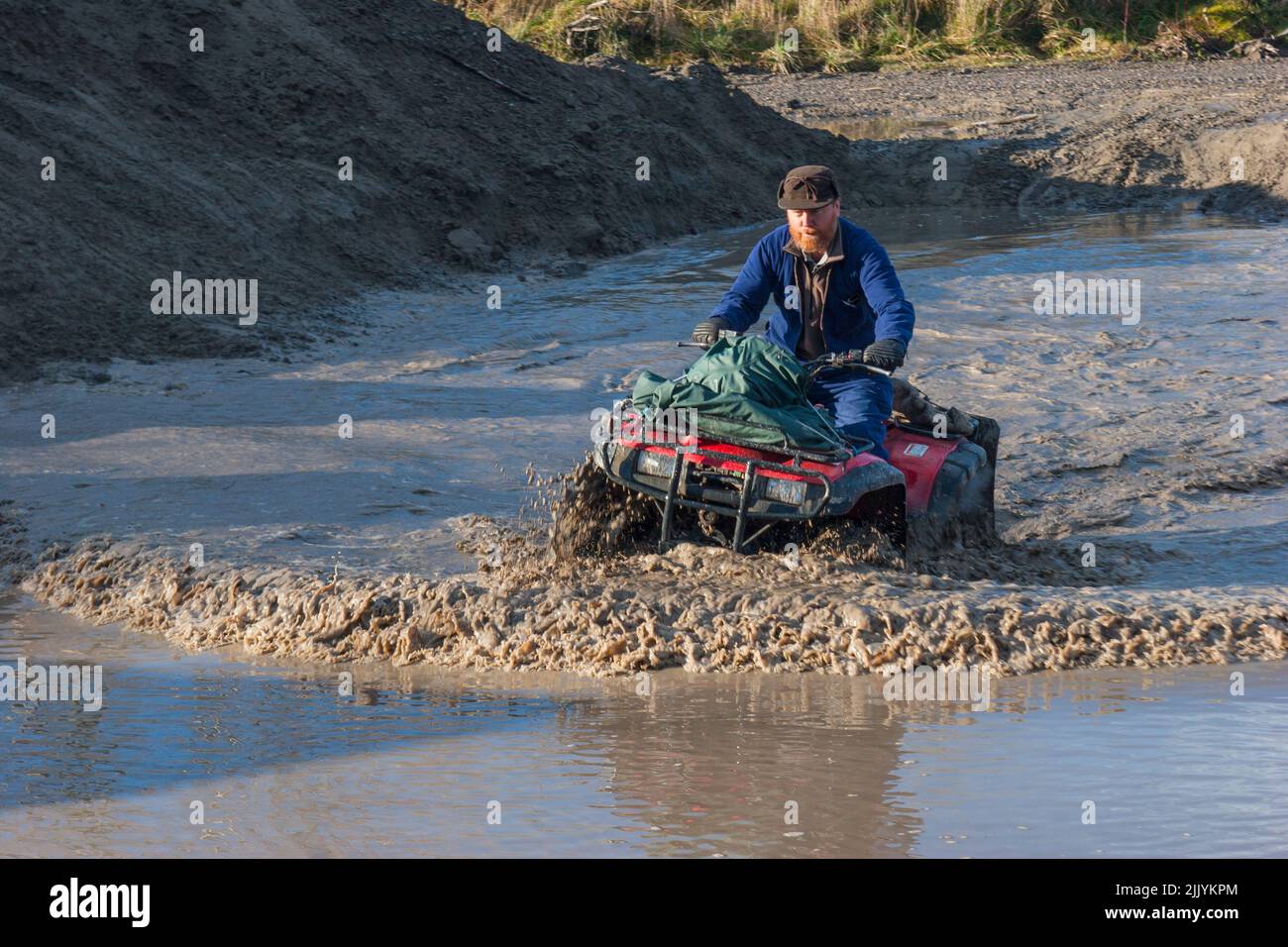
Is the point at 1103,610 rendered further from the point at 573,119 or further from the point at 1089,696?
the point at 573,119

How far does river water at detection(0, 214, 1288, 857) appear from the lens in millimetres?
4012

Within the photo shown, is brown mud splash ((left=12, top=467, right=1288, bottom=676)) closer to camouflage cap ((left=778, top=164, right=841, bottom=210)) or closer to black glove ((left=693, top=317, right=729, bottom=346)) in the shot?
black glove ((left=693, top=317, right=729, bottom=346))

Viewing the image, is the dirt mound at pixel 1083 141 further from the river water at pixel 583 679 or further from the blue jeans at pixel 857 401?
the blue jeans at pixel 857 401

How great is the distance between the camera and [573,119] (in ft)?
48.7

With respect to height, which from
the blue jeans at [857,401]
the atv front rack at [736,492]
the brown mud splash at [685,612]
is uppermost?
the blue jeans at [857,401]

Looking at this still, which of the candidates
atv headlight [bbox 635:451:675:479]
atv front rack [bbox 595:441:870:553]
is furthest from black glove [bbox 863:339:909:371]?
atv headlight [bbox 635:451:675:479]

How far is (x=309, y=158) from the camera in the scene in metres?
12.9

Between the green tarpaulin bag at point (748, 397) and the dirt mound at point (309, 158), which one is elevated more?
the dirt mound at point (309, 158)

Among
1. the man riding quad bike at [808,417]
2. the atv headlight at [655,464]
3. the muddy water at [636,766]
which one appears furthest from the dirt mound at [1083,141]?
the muddy water at [636,766]

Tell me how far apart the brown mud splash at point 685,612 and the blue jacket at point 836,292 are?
0.88m

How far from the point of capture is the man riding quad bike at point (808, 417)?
535 cm

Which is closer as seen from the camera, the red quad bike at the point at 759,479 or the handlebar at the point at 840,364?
the red quad bike at the point at 759,479

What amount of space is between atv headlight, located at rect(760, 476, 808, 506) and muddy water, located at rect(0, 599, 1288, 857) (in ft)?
1.99
